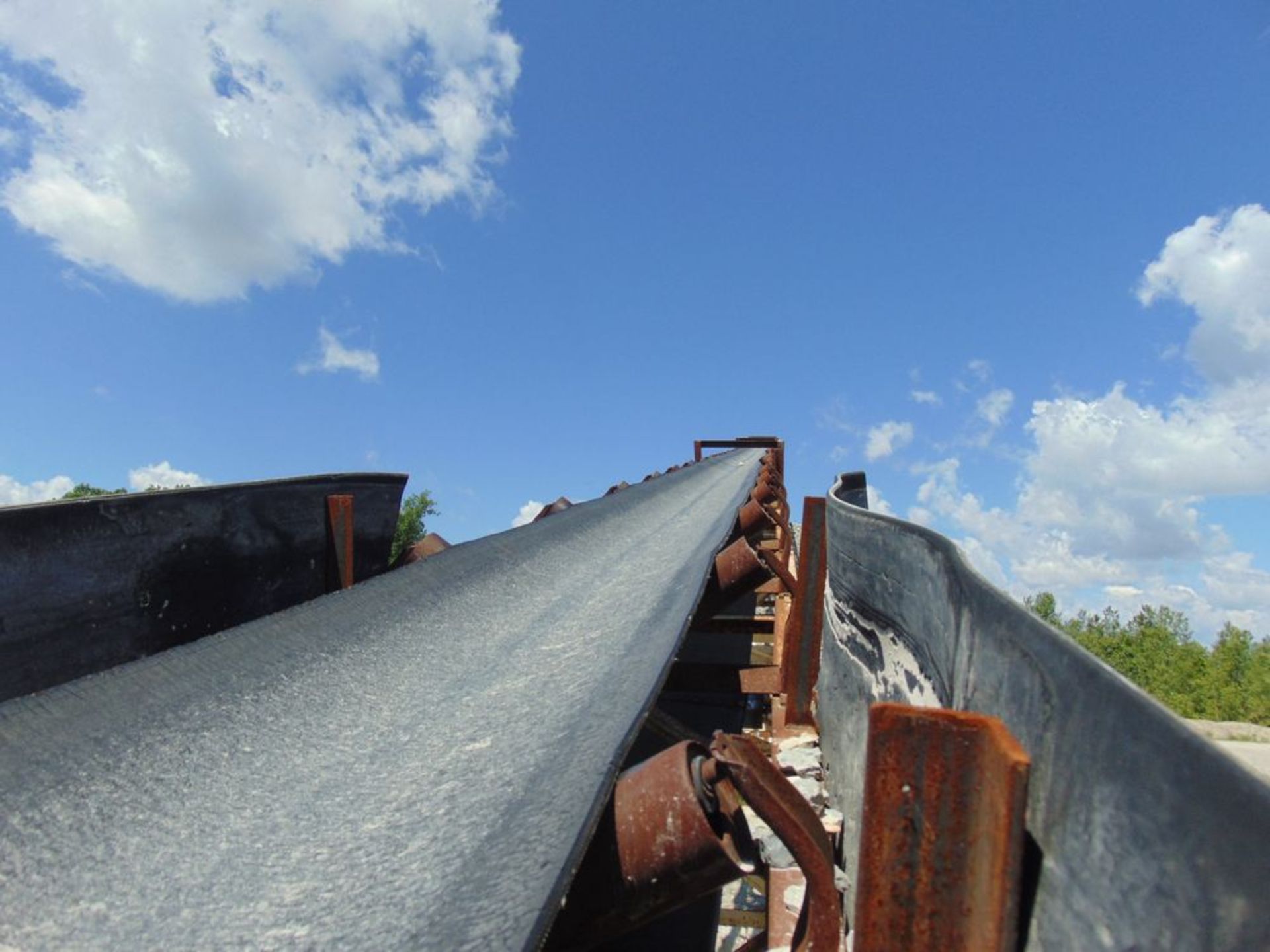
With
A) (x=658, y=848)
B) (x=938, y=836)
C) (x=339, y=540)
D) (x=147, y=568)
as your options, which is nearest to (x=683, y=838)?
(x=658, y=848)

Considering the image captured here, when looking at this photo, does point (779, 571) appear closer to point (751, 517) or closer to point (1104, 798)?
point (751, 517)

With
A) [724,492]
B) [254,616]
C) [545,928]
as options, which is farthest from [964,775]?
[724,492]

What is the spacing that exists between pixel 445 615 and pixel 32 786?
1.15m

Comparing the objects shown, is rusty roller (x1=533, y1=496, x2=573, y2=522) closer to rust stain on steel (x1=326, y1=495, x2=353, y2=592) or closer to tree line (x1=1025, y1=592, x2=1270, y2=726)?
A: rust stain on steel (x1=326, y1=495, x2=353, y2=592)

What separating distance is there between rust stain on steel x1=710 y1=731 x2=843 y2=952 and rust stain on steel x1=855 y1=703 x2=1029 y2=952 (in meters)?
0.24

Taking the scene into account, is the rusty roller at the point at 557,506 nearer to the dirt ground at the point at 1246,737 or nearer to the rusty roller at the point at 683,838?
the rusty roller at the point at 683,838

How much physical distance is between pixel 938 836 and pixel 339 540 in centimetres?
285

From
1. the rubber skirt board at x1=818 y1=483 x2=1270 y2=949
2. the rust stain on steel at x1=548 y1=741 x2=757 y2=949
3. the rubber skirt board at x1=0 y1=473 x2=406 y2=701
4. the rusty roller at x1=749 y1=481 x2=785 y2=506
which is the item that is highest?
the rusty roller at x1=749 y1=481 x2=785 y2=506

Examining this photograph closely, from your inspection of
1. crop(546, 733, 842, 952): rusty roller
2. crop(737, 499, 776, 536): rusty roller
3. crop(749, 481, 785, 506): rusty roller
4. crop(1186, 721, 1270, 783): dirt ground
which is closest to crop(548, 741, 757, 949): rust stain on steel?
crop(546, 733, 842, 952): rusty roller

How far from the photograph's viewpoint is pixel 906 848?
3.10 feet

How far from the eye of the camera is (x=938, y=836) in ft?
3.05

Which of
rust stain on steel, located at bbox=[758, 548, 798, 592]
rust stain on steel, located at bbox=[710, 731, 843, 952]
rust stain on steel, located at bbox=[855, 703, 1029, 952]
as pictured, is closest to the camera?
rust stain on steel, located at bbox=[855, 703, 1029, 952]

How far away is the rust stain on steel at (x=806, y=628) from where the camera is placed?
3.99m

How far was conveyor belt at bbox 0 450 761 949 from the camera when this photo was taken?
3.48 ft
